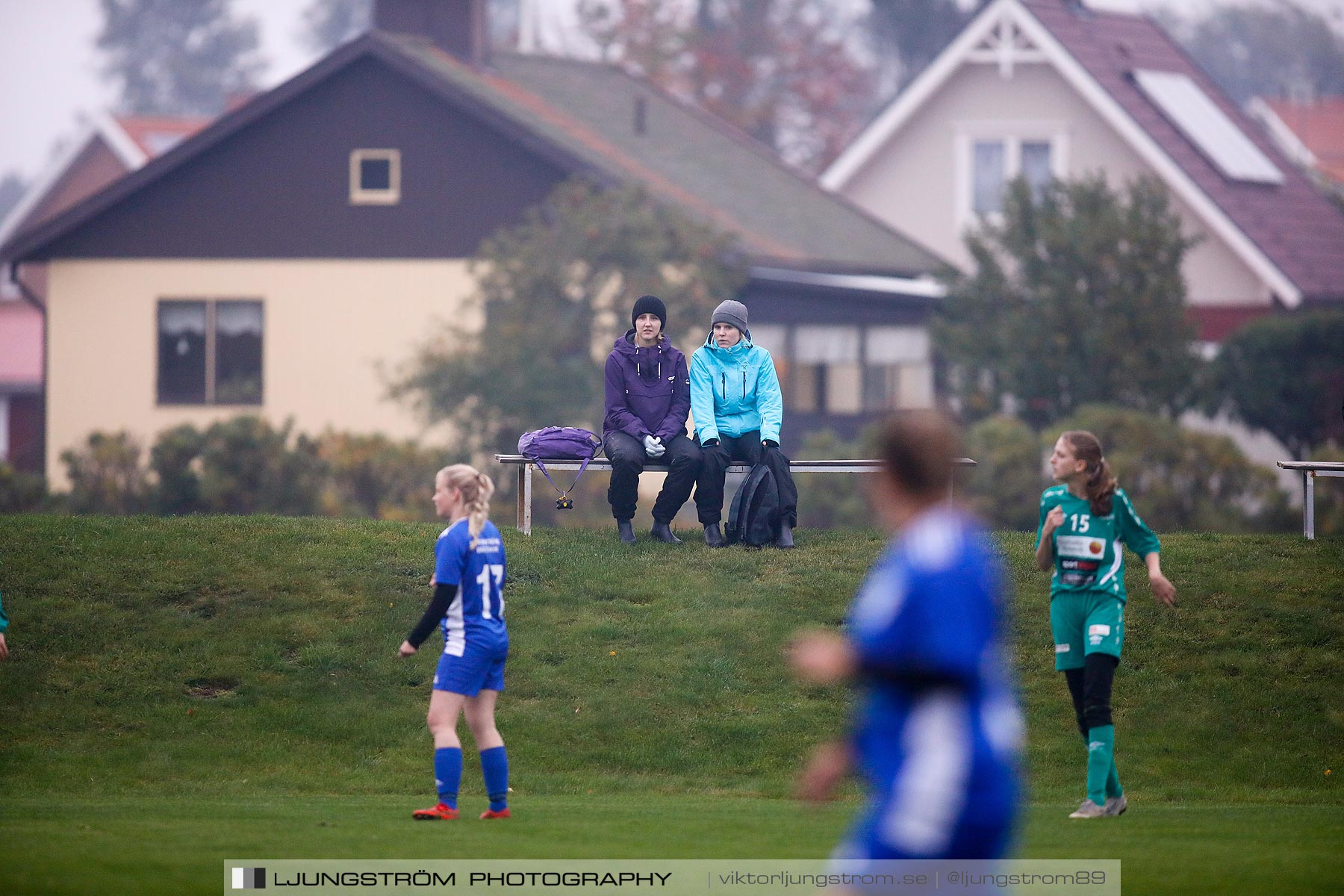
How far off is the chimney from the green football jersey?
29509mm

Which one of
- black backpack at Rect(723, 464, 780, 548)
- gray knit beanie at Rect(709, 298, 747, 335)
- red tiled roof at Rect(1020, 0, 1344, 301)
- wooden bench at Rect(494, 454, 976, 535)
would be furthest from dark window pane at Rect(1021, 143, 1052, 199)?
black backpack at Rect(723, 464, 780, 548)

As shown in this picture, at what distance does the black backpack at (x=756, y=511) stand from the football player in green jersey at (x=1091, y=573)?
4.56 meters

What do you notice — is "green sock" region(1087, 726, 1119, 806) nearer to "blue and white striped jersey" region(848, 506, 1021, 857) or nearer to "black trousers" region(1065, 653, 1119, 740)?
"black trousers" region(1065, 653, 1119, 740)

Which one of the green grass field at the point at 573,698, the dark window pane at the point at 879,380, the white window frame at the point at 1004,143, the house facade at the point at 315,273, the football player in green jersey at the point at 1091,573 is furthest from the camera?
the white window frame at the point at 1004,143

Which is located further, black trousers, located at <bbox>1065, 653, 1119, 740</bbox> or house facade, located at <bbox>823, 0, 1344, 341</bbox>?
house facade, located at <bbox>823, 0, 1344, 341</bbox>

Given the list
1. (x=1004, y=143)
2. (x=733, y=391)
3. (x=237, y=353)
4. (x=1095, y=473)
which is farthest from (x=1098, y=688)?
(x=1004, y=143)

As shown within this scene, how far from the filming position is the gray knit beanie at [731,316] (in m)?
14.4

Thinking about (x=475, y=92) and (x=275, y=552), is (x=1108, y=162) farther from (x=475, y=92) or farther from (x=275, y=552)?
(x=275, y=552)

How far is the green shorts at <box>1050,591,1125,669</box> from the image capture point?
9.75 m

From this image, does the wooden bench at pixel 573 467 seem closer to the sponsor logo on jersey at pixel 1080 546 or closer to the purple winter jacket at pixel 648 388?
the purple winter jacket at pixel 648 388

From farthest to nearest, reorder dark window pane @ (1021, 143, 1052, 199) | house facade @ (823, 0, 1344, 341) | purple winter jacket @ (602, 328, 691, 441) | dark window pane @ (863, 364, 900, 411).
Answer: dark window pane @ (1021, 143, 1052, 199) → house facade @ (823, 0, 1344, 341) → dark window pane @ (863, 364, 900, 411) → purple winter jacket @ (602, 328, 691, 441)

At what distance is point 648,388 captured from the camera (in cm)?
1461

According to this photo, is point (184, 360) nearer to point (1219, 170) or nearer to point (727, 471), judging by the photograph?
point (1219, 170)

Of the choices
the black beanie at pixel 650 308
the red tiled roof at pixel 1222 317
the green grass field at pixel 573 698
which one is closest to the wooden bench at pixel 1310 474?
the green grass field at pixel 573 698
